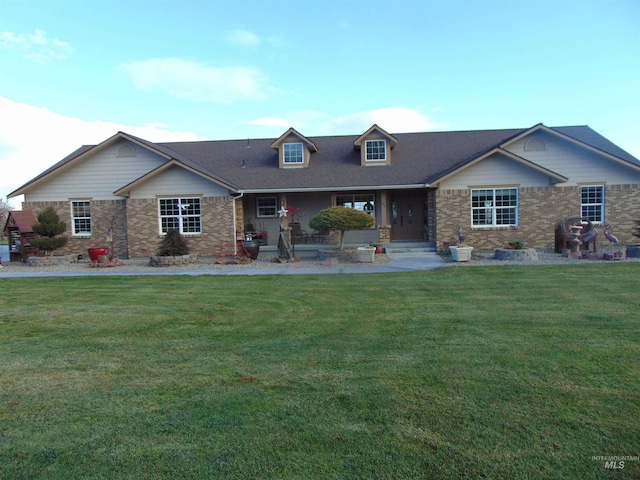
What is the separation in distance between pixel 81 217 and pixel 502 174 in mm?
17695

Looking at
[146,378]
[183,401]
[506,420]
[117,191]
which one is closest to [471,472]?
[506,420]

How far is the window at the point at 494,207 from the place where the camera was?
17.9 meters

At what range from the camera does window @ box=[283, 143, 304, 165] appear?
21.2 meters

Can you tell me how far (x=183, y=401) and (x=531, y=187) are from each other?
16976 millimetres

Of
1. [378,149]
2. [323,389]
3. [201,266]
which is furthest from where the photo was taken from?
[378,149]

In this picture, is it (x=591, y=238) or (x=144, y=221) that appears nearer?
(x=591, y=238)

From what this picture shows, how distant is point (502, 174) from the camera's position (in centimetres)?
1770

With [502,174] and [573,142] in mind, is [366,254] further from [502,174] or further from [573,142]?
[573,142]

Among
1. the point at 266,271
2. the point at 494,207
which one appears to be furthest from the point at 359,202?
the point at 266,271

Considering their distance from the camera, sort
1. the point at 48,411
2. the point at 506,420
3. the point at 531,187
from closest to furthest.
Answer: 1. the point at 506,420
2. the point at 48,411
3. the point at 531,187

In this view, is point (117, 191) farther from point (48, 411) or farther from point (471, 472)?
point (471, 472)

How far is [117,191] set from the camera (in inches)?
712

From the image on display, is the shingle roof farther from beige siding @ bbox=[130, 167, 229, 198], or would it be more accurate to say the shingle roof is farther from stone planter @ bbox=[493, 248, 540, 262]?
stone planter @ bbox=[493, 248, 540, 262]

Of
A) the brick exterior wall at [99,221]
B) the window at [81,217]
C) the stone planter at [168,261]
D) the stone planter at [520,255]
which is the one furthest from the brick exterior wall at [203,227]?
the stone planter at [520,255]
